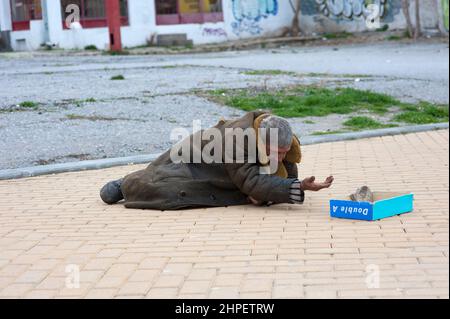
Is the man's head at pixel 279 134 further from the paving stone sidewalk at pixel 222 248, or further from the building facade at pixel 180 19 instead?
the building facade at pixel 180 19

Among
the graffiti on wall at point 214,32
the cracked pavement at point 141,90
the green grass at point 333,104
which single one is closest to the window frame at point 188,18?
the graffiti on wall at point 214,32

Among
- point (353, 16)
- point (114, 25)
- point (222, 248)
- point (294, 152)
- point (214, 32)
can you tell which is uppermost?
point (114, 25)

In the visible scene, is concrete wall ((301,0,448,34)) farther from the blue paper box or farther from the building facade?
the blue paper box

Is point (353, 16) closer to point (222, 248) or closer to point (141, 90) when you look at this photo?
point (141, 90)

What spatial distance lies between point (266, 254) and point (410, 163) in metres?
3.81

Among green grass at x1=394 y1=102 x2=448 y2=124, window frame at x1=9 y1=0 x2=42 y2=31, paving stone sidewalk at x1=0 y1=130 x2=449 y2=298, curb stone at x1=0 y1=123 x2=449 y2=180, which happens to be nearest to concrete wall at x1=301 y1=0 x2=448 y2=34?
window frame at x1=9 y1=0 x2=42 y2=31

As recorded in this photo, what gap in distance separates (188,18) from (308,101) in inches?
904

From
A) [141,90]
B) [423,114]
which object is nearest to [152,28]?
[141,90]

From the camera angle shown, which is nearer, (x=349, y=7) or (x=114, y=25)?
(x=114, y=25)

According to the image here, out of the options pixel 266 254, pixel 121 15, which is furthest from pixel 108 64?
pixel 266 254

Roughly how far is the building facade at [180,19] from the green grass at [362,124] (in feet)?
67.8

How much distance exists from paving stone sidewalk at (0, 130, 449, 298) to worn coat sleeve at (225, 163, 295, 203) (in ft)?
0.52

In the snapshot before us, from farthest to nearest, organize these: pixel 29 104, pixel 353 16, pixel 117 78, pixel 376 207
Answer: pixel 353 16 → pixel 117 78 → pixel 29 104 → pixel 376 207

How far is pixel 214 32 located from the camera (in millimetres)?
36156
